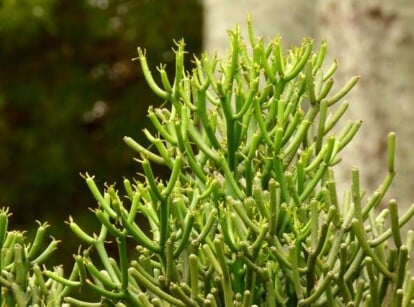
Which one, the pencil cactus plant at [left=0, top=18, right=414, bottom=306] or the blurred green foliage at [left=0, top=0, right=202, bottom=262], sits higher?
the blurred green foliage at [left=0, top=0, right=202, bottom=262]

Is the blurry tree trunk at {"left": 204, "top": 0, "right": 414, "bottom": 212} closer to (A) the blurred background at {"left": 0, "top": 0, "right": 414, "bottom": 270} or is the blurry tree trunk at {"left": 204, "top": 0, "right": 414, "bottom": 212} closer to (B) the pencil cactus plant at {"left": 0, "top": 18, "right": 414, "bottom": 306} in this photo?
(B) the pencil cactus plant at {"left": 0, "top": 18, "right": 414, "bottom": 306}

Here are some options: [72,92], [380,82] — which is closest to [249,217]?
[380,82]

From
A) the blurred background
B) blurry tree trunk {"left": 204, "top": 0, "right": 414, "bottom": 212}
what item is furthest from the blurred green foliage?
blurry tree trunk {"left": 204, "top": 0, "right": 414, "bottom": 212}

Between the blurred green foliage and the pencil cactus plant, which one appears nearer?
the pencil cactus plant

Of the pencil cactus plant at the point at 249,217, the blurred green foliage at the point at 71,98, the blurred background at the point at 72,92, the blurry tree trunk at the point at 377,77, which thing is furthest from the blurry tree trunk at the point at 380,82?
the blurred green foliage at the point at 71,98

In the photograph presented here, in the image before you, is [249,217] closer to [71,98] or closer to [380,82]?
[380,82]

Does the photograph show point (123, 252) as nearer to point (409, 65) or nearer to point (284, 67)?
point (284, 67)

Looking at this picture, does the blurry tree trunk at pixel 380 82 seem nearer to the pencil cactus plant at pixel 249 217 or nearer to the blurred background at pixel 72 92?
the pencil cactus plant at pixel 249 217

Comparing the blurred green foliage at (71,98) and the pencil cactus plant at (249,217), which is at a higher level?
the blurred green foliage at (71,98)
